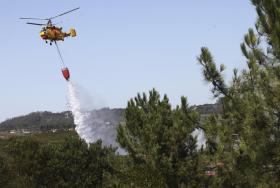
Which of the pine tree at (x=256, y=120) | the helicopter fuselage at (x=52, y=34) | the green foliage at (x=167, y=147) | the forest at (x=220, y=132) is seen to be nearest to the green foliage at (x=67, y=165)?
the helicopter fuselage at (x=52, y=34)

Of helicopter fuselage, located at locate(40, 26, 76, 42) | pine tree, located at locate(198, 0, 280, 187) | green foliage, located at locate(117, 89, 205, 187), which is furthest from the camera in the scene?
helicopter fuselage, located at locate(40, 26, 76, 42)

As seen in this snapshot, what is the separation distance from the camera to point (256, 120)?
59.2 ft

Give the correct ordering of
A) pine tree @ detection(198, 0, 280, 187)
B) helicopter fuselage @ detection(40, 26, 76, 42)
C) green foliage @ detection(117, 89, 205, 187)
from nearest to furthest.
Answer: pine tree @ detection(198, 0, 280, 187)
green foliage @ detection(117, 89, 205, 187)
helicopter fuselage @ detection(40, 26, 76, 42)

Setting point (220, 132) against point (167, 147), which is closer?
point (220, 132)

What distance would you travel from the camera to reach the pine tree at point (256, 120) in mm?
17531

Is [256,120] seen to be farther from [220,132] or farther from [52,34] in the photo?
[52,34]

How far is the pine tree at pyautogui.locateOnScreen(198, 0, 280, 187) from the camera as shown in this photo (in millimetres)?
17531

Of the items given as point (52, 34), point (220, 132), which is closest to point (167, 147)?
point (220, 132)

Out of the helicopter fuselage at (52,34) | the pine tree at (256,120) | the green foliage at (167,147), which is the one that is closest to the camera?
the pine tree at (256,120)

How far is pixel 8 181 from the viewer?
2115 inches

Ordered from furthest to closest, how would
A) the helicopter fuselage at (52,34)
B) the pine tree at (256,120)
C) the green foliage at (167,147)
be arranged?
the helicopter fuselage at (52,34)
the green foliage at (167,147)
the pine tree at (256,120)

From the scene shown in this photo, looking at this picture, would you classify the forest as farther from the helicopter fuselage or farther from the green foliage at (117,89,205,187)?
the helicopter fuselage

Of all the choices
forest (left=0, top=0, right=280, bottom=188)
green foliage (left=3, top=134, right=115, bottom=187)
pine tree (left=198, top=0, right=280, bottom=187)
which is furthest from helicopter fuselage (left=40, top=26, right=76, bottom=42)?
pine tree (left=198, top=0, right=280, bottom=187)

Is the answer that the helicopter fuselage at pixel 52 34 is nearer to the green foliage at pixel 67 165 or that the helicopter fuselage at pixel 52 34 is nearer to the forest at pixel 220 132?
the green foliage at pixel 67 165
